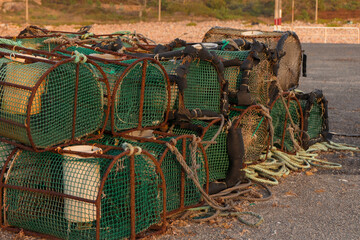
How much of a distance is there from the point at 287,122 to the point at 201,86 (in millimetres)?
1414

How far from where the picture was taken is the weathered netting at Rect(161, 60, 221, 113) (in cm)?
422

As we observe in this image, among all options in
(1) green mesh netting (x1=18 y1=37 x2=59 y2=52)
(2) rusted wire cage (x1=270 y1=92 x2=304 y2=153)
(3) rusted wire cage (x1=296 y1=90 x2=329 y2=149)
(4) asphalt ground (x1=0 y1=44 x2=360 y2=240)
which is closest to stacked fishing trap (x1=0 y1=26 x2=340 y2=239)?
(4) asphalt ground (x1=0 y1=44 x2=360 y2=240)

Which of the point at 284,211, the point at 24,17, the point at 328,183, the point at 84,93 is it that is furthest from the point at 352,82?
the point at 24,17

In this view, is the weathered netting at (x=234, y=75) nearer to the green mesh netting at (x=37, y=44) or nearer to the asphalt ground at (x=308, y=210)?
the asphalt ground at (x=308, y=210)

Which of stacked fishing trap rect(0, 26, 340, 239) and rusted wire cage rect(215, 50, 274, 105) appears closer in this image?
stacked fishing trap rect(0, 26, 340, 239)

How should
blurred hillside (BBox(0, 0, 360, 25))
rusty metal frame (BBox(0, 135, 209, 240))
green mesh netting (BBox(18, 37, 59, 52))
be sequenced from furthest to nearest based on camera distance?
1. blurred hillside (BBox(0, 0, 360, 25))
2. green mesh netting (BBox(18, 37, 59, 52))
3. rusty metal frame (BBox(0, 135, 209, 240))

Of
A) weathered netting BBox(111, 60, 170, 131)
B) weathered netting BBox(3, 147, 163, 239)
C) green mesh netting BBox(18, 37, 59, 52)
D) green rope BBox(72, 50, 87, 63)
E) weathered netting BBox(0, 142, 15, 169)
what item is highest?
green mesh netting BBox(18, 37, 59, 52)

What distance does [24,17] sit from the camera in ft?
128

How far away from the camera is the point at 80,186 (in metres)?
3.37

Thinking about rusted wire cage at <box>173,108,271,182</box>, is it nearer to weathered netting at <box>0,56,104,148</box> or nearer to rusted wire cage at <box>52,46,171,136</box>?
rusted wire cage at <box>52,46,171,136</box>

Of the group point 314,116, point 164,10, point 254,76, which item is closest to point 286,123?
point 314,116

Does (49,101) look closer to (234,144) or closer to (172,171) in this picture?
(172,171)

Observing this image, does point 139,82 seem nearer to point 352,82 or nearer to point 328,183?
point 328,183

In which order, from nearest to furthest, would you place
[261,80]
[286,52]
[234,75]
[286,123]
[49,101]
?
[49,101] → [234,75] → [261,80] → [286,123] → [286,52]
